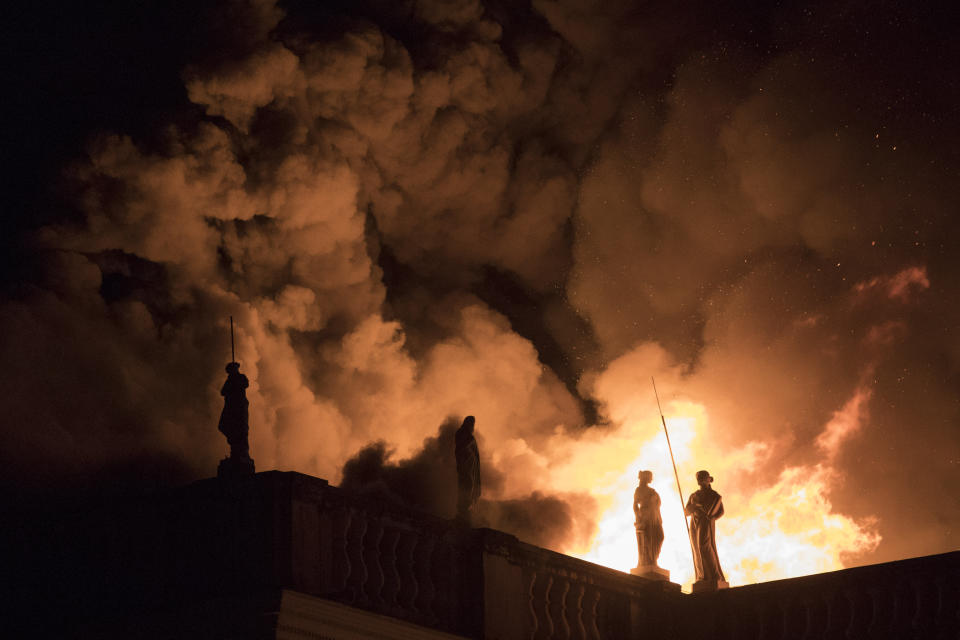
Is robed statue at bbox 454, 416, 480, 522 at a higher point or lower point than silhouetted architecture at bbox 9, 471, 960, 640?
higher

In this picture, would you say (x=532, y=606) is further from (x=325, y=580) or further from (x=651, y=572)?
(x=325, y=580)

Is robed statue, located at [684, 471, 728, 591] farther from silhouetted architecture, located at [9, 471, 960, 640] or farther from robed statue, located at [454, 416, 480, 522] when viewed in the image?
robed statue, located at [454, 416, 480, 522]

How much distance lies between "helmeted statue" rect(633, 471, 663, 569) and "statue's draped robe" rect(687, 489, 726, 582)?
47cm

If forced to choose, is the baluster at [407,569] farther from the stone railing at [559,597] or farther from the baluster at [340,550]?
the stone railing at [559,597]

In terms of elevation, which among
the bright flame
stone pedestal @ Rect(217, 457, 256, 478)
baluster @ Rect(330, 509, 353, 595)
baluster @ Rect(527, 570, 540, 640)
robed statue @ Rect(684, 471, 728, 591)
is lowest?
baluster @ Rect(330, 509, 353, 595)

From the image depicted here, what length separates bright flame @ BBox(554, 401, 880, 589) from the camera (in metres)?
23.2

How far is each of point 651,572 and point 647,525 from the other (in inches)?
26.9

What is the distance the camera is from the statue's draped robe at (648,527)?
56.4ft

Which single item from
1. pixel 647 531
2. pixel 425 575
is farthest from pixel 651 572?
pixel 425 575

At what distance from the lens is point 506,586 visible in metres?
14.1

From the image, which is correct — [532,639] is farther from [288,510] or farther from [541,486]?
[541,486]

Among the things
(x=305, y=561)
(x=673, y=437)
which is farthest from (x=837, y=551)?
(x=305, y=561)

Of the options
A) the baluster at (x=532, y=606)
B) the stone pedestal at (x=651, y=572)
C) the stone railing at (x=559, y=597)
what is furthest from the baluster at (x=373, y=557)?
the stone pedestal at (x=651, y=572)

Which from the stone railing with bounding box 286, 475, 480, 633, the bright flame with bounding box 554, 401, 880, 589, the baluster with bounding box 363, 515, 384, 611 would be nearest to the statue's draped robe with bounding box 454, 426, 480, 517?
the stone railing with bounding box 286, 475, 480, 633
